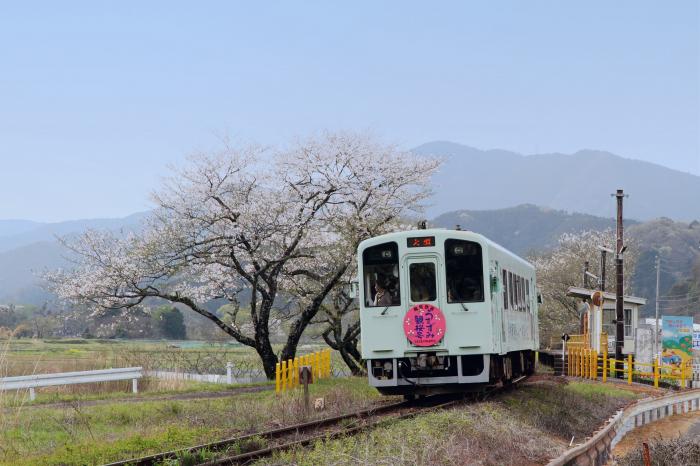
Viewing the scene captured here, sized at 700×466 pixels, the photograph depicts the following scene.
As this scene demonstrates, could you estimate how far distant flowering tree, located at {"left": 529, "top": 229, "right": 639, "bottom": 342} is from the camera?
59594 mm

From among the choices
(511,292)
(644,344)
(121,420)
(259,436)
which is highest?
(511,292)

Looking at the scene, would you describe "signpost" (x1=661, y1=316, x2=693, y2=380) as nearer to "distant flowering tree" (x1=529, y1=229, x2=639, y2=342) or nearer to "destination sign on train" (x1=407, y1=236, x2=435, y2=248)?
"destination sign on train" (x1=407, y1=236, x2=435, y2=248)

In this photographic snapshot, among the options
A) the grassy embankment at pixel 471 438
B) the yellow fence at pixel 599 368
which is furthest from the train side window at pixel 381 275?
the yellow fence at pixel 599 368

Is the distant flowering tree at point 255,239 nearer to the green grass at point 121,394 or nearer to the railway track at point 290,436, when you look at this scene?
the green grass at point 121,394

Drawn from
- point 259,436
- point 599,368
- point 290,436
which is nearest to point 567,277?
point 599,368

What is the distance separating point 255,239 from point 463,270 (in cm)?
1177

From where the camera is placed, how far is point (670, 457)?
11.6 meters

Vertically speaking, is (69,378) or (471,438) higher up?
(471,438)

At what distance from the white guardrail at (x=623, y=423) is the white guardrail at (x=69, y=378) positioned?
37.5ft

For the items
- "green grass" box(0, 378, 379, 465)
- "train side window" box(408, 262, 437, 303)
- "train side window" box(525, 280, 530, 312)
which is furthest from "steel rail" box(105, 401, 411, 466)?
"train side window" box(525, 280, 530, 312)

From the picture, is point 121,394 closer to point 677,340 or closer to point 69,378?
point 69,378

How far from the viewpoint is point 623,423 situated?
18.9 m

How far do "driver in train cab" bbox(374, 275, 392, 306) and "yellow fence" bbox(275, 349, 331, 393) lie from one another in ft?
21.3

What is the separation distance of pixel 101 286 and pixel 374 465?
17.7m
